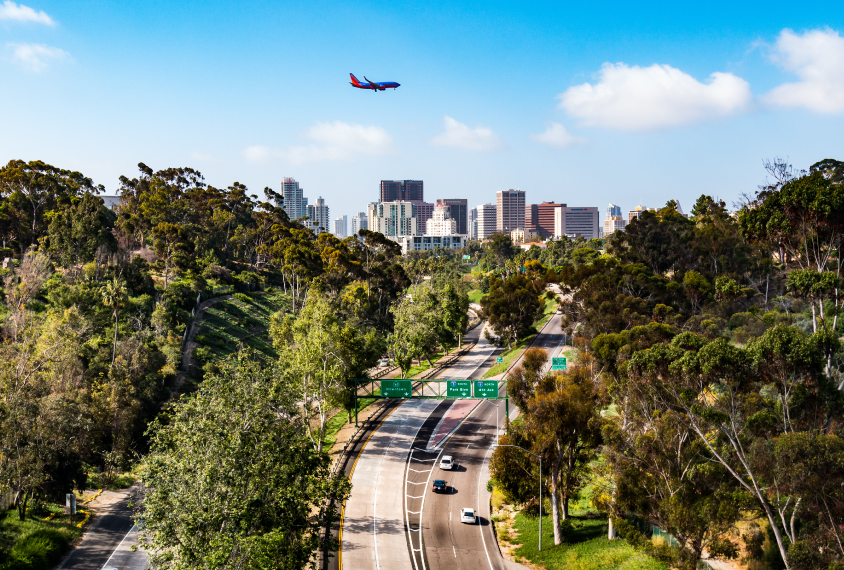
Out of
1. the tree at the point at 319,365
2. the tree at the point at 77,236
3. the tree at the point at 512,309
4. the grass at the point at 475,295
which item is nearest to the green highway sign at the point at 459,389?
the tree at the point at 319,365

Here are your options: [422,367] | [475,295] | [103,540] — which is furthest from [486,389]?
[475,295]

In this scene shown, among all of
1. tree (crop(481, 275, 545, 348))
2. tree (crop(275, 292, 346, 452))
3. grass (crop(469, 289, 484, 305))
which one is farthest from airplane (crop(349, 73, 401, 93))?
grass (crop(469, 289, 484, 305))

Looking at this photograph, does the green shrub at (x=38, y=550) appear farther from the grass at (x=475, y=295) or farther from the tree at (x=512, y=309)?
the grass at (x=475, y=295)

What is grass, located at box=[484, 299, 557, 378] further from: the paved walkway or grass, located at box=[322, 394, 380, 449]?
grass, located at box=[322, 394, 380, 449]

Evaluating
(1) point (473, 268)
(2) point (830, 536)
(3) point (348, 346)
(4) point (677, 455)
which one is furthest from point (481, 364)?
(1) point (473, 268)

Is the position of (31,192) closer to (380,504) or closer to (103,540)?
(103,540)

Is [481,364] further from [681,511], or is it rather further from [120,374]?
Result: [681,511]
